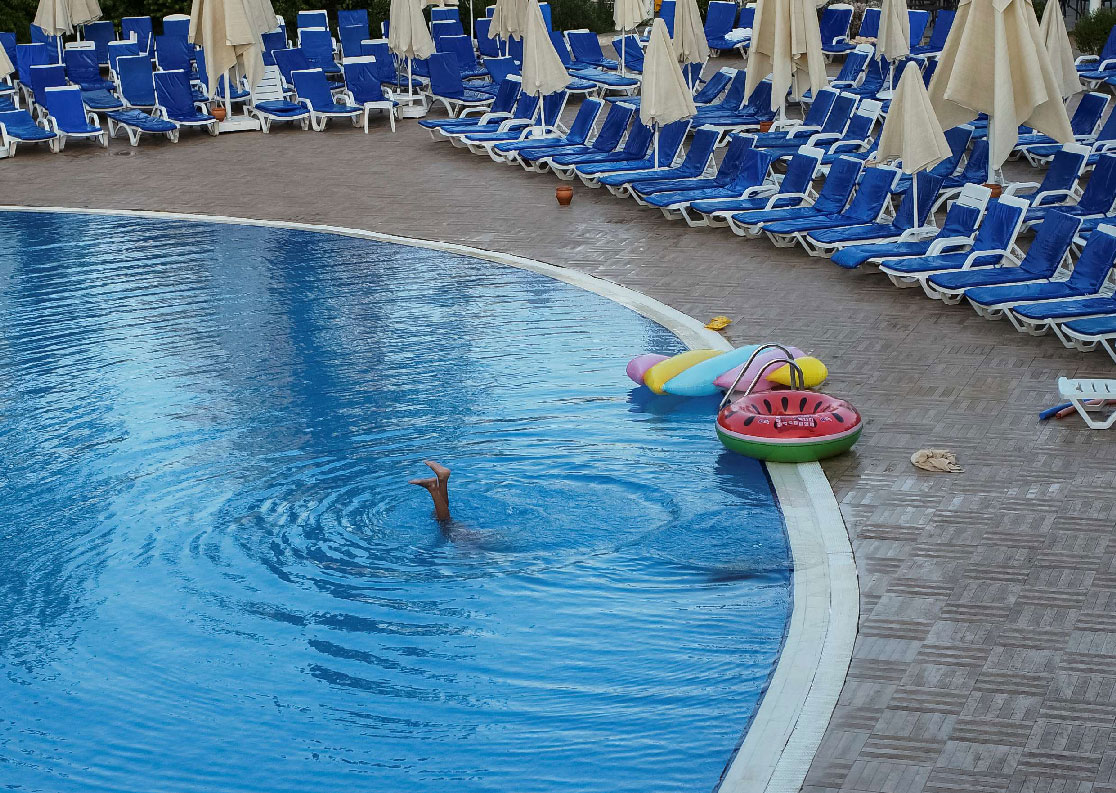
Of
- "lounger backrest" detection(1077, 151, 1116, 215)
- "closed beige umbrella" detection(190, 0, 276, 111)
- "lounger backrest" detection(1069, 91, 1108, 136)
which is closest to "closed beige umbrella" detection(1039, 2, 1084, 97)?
"lounger backrest" detection(1069, 91, 1108, 136)

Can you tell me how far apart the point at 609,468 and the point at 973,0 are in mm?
6869

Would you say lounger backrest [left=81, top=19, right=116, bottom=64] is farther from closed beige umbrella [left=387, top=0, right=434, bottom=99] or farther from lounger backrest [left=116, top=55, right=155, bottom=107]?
closed beige umbrella [left=387, top=0, right=434, bottom=99]

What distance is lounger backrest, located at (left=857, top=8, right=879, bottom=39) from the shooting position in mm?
24859

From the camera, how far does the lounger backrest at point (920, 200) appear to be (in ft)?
43.4

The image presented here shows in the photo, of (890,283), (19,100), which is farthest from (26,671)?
(19,100)

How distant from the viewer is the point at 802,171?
14812 millimetres

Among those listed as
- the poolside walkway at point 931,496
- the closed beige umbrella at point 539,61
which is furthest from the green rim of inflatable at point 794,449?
the closed beige umbrella at point 539,61

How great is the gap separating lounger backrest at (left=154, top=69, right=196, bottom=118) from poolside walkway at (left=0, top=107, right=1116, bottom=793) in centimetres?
483

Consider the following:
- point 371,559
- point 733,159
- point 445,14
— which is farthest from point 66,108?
point 371,559

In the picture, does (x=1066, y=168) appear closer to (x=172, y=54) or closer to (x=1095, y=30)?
(x=1095, y=30)

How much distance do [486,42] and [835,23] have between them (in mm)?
6196

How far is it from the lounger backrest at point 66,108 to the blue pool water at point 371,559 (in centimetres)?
896

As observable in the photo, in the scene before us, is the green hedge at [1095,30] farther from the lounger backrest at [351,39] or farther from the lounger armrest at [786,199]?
the lounger backrest at [351,39]

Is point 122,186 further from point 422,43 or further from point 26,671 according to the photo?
point 26,671
